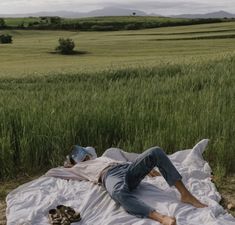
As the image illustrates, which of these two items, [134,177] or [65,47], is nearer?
[134,177]

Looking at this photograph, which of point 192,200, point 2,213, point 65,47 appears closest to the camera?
point 192,200

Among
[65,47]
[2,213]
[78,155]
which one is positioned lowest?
[65,47]

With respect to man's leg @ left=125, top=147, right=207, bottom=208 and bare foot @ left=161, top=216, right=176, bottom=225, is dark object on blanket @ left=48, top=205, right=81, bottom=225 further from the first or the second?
bare foot @ left=161, top=216, right=176, bottom=225

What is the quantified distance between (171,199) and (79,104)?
2.71 meters

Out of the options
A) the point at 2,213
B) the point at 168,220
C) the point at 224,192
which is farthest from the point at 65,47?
the point at 168,220

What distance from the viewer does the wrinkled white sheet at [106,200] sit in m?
4.39

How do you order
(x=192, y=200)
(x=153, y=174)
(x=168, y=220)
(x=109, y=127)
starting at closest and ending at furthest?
(x=168, y=220)
(x=192, y=200)
(x=153, y=174)
(x=109, y=127)

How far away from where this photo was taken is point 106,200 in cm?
478

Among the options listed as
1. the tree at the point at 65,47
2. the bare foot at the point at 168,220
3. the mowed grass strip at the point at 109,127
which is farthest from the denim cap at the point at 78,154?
the tree at the point at 65,47

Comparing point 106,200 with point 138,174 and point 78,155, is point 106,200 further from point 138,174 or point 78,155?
point 78,155

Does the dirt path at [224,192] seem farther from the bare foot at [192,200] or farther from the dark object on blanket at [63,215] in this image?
the dark object on blanket at [63,215]

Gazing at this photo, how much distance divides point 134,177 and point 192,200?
0.52m

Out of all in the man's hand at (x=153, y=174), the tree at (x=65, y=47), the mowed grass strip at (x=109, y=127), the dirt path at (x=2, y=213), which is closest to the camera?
the dirt path at (x=2, y=213)

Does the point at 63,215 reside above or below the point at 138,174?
below
